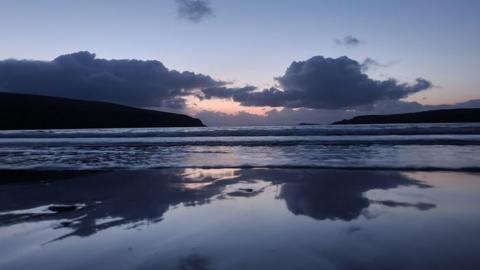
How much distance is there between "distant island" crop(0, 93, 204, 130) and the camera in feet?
320

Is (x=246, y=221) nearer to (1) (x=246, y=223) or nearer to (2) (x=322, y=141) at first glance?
(1) (x=246, y=223)

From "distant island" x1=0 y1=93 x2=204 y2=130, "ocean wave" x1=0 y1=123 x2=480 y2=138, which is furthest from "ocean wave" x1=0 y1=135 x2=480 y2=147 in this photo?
"distant island" x1=0 y1=93 x2=204 y2=130

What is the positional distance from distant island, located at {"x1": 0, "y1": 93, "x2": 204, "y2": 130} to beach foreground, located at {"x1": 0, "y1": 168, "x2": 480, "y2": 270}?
Answer: 9795 cm

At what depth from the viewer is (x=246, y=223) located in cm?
595

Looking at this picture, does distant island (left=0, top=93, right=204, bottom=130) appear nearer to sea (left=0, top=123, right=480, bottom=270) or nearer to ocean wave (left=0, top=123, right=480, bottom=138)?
ocean wave (left=0, top=123, right=480, bottom=138)

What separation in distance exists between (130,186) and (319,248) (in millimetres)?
6692

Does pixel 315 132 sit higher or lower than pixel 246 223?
higher

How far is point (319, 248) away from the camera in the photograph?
460 centimetres

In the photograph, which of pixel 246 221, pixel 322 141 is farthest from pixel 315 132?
pixel 246 221

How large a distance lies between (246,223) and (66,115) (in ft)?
362

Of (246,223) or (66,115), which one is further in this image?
(66,115)

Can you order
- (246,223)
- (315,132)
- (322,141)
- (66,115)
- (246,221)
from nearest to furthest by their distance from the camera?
1. (246,223)
2. (246,221)
3. (322,141)
4. (315,132)
5. (66,115)

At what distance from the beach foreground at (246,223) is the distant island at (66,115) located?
98.0 m

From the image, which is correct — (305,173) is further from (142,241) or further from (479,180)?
(142,241)
